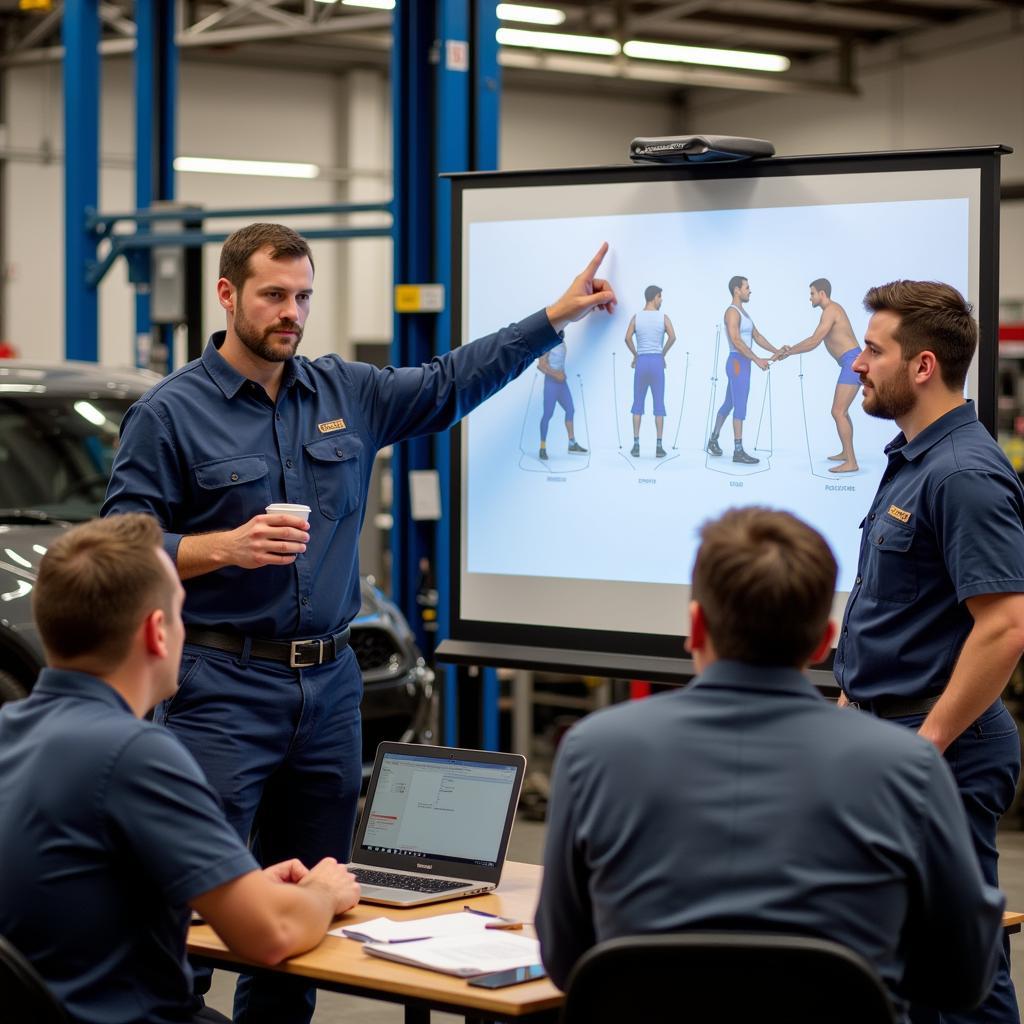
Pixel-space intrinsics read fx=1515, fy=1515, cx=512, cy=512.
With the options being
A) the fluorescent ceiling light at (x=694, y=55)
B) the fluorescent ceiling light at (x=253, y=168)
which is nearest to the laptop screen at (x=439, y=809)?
the fluorescent ceiling light at (x=694, y=55)

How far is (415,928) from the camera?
2.27 meters

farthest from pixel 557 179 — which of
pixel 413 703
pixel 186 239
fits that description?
pixel 186 239

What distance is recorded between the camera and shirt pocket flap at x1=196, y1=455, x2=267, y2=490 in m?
3.06

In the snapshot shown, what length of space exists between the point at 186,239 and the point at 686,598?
193 inches

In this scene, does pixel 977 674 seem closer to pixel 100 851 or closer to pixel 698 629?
pixel 698 629

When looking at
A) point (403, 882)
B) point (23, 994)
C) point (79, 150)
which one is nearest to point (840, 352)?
point (403, 882)

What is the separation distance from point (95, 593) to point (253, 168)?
555 inches

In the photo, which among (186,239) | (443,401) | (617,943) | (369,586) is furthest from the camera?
(186,239)

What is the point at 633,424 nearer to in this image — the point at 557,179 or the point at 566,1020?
the point at 557,179

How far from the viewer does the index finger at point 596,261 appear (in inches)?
137

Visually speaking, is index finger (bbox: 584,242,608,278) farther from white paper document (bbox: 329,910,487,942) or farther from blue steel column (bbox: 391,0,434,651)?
blue steel column (bbox: 391,0,434,651)

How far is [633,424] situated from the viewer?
11.4ft

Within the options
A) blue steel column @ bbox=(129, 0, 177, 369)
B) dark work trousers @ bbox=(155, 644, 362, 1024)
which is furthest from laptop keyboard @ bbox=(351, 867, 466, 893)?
blue steel column @ bbox=(129, 0, 177, 369)

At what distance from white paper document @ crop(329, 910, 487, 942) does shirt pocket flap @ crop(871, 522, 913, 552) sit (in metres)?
1.07
